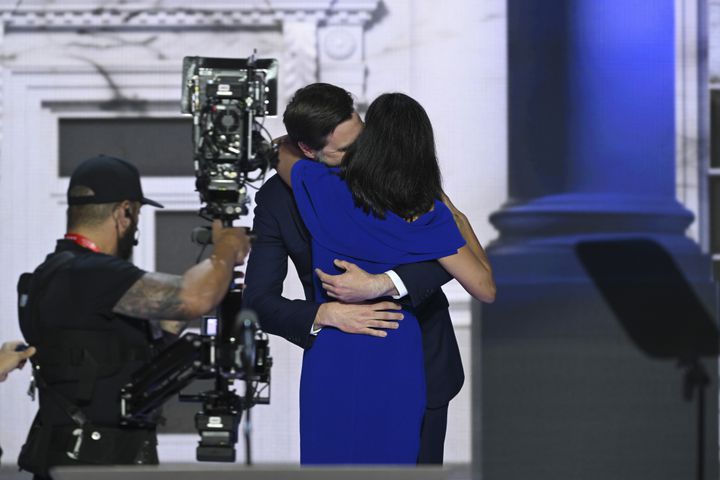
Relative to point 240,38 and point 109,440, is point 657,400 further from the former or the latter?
point 109,440

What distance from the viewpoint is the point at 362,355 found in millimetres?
2375

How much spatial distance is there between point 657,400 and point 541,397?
1.50 ft

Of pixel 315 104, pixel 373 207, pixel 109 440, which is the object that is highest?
pixel 315 104

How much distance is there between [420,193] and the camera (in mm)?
2312

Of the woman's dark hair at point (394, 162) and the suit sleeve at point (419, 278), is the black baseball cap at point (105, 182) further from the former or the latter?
the suit sleeve at point (419, 278)

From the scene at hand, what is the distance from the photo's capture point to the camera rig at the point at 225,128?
2.22 m

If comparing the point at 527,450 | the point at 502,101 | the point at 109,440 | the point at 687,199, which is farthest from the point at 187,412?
the point at 109,440

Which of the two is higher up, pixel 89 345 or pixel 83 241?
pixel 83 241

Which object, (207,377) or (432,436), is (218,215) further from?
(432,436)

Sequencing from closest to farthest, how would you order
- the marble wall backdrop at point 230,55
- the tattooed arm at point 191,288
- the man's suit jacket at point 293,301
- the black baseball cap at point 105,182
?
the tattooed arm at point 191,288
the man's suit jacket at point 293,301
the black baseball cap at point 105,182
the marble wall backdrop at point 230,55

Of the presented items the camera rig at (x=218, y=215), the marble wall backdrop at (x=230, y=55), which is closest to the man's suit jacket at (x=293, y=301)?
the camera rig at (x=218, y=215)

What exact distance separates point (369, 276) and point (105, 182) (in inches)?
25.2

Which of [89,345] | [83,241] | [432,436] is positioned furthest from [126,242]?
[432,436]

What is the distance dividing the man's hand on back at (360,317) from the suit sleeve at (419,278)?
0.06 meters
